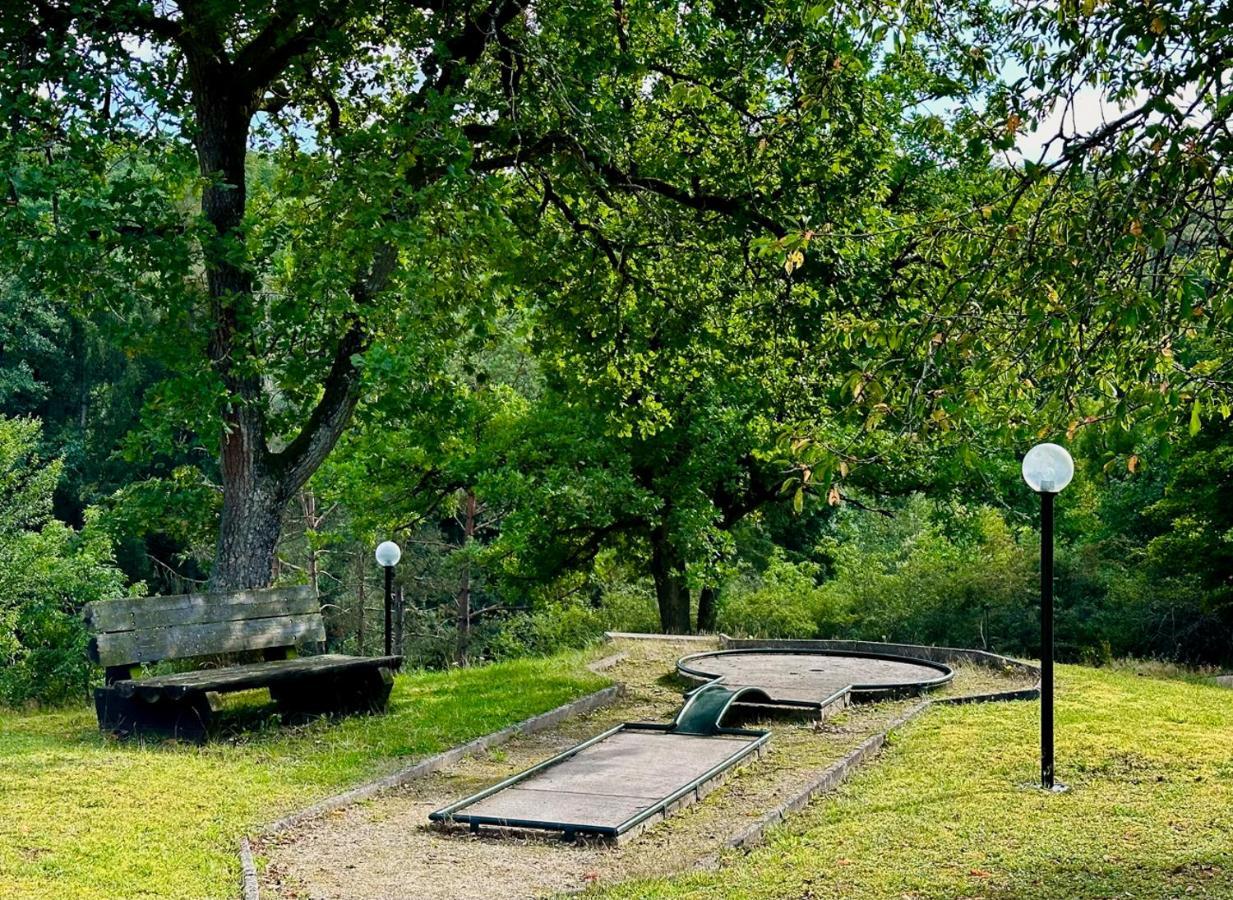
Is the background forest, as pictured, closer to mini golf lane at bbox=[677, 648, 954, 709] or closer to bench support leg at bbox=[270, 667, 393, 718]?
bench support leg at bbox=[270, 667, 393, 718]

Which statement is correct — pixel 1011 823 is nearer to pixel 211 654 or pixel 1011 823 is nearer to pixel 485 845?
pixel 485 845

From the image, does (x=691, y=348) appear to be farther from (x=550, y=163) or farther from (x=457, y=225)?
(x=457, y=225)

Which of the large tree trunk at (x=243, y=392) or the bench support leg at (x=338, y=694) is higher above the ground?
the large tree trunk at (x=243, y=392)

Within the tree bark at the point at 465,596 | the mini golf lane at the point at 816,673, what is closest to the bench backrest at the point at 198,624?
the mini golf lane at the point at 816,673

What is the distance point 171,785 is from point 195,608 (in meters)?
2.49

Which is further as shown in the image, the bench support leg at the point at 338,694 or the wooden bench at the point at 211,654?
the bench support leg at the point at 338,694

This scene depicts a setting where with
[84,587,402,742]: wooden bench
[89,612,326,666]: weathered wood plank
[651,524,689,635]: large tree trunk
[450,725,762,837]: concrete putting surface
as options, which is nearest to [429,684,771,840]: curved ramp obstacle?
[450,725,762,837]: concrete putting surface

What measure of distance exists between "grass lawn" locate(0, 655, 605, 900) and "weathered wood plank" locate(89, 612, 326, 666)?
68cm

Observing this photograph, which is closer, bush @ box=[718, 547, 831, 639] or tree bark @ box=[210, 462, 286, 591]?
tree bark @ box=[210, 462, 286, 591]

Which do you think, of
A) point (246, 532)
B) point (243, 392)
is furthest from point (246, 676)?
point (243, 392)

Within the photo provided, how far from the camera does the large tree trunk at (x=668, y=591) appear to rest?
1938cm

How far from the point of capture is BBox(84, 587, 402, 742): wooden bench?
28.5 ft

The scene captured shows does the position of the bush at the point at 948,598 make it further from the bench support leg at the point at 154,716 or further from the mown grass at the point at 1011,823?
the bench support leg at the point at 154,716

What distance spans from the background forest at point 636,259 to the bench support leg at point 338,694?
123cm
